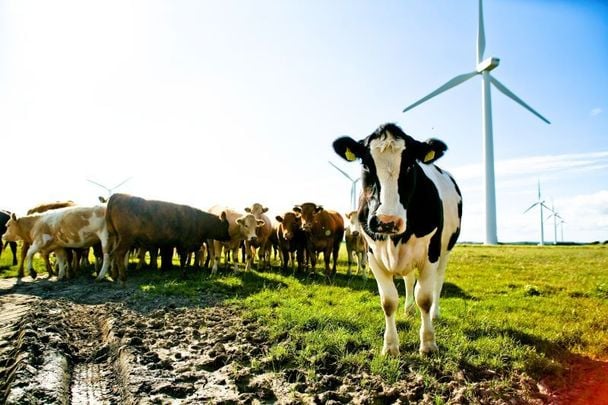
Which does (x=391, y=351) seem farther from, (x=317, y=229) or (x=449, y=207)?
(x=317, y=229)

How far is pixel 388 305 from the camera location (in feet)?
17.5

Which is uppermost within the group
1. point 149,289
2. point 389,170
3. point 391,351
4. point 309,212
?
point 309,212

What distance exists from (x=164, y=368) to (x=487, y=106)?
4696cm

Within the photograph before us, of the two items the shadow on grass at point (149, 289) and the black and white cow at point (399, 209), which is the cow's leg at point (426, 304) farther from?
the shadow on grass at point (149, 289)

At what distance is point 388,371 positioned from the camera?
177 inches

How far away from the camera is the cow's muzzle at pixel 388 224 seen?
14.4 ft

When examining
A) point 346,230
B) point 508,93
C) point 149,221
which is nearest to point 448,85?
point 508,93

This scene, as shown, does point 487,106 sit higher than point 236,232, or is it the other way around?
point 487,106

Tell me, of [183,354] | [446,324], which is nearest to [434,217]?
[446,324]

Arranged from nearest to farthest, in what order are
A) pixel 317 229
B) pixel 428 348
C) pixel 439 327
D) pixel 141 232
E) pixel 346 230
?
pixel 428 348 < pixel 439 327 < pixel 141 232 < pixel 317 229 < pixel 346 230

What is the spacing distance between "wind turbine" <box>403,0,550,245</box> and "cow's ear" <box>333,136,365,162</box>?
37.0m

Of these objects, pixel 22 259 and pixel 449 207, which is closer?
pixel 449 207

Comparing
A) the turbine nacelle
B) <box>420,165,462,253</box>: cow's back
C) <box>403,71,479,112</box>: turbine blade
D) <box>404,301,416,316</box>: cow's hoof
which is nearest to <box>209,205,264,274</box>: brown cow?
<box>404,301,416,316</box>: cow's hoof

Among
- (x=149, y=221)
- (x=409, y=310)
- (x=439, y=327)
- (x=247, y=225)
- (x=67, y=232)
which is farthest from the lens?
(x=247, y=225)
